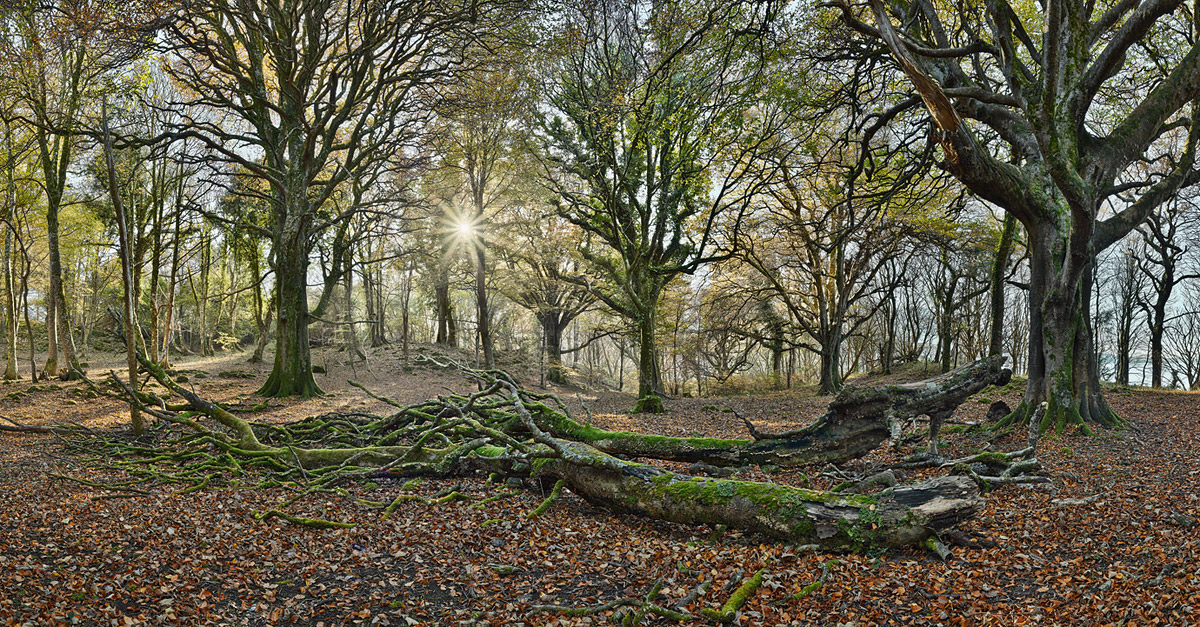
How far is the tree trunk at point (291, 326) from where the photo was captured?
1515 cm

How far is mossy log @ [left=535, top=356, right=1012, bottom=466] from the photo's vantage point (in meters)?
6.87

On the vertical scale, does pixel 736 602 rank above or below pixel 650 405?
above

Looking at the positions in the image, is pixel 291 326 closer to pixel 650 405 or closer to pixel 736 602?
pixel 650 405

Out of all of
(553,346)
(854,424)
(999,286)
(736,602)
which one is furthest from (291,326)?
(999,286)

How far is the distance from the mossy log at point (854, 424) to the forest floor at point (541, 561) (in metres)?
0.40

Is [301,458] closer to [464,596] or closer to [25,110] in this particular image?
[464,596]

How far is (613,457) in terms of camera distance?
691 cm

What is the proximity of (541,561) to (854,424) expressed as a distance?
13.1 ft

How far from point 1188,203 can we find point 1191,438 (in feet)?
43.6

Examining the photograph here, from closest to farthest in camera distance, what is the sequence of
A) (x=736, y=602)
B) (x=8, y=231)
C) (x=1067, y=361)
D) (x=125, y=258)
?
(x=736, y=602), (x=125, y=258), (x=1067, y=361), (x=8, y=231)

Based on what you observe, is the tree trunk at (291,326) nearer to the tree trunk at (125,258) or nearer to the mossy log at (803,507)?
the tree trunk at (125,258)

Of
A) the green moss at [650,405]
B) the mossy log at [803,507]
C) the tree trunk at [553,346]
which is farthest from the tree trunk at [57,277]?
the tree trunk at [553,346]

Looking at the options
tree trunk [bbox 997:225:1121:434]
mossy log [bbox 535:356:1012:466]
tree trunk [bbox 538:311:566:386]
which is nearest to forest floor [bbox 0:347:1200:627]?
mossy log [bbox 535:356:1012:466]

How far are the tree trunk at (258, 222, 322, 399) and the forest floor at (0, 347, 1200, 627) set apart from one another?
8043mm
